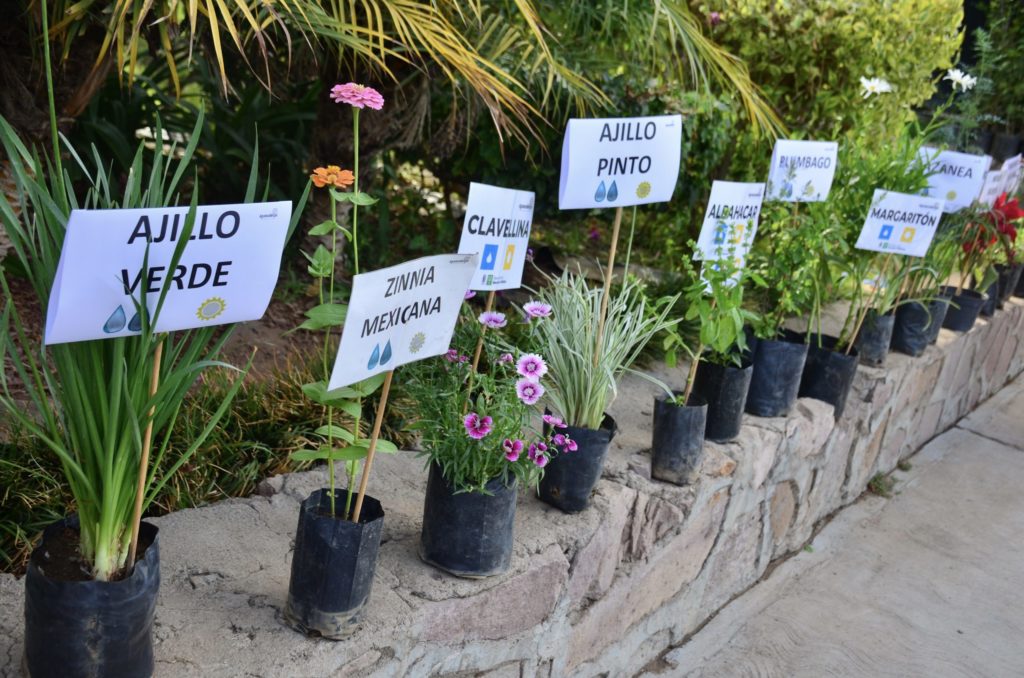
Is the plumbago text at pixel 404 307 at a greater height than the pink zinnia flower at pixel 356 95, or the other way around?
the pink zinnia flower at pixel 356 95

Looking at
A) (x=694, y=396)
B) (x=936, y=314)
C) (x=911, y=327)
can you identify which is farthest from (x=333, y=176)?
(x=936, y=314)

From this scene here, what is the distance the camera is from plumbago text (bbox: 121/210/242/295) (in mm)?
1260

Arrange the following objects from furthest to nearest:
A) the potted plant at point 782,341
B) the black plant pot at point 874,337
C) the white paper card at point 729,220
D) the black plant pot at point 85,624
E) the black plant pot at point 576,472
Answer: the black plant pot at point 874,337
the potted plant at point 782,341
the white paper card at point 729,220
the black plant pot at point 576,472
the black plant pot at point 85,624

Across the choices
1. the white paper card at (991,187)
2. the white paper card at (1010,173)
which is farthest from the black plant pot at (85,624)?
the white paper card at (1010,173)

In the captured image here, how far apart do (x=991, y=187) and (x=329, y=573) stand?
136 inches

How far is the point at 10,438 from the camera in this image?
2047 mm

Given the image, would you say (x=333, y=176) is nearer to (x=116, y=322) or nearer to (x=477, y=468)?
(x=116, y=322)

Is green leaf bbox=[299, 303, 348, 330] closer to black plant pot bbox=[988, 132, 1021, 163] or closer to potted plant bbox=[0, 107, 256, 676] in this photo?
potted plant bbox=[0, 107, 256, 676]

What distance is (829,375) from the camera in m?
3.12

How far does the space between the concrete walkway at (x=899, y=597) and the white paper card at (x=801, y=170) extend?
117 centimetres

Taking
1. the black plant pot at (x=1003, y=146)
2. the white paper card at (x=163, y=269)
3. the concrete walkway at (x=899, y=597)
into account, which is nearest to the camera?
the white paper card at (x=163, y=269)

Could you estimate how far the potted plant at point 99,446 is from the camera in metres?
1.28

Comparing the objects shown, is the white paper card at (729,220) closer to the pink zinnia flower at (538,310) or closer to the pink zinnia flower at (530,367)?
the pink zinnia flower at (538,310)

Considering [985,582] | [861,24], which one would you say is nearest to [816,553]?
[985,582]
